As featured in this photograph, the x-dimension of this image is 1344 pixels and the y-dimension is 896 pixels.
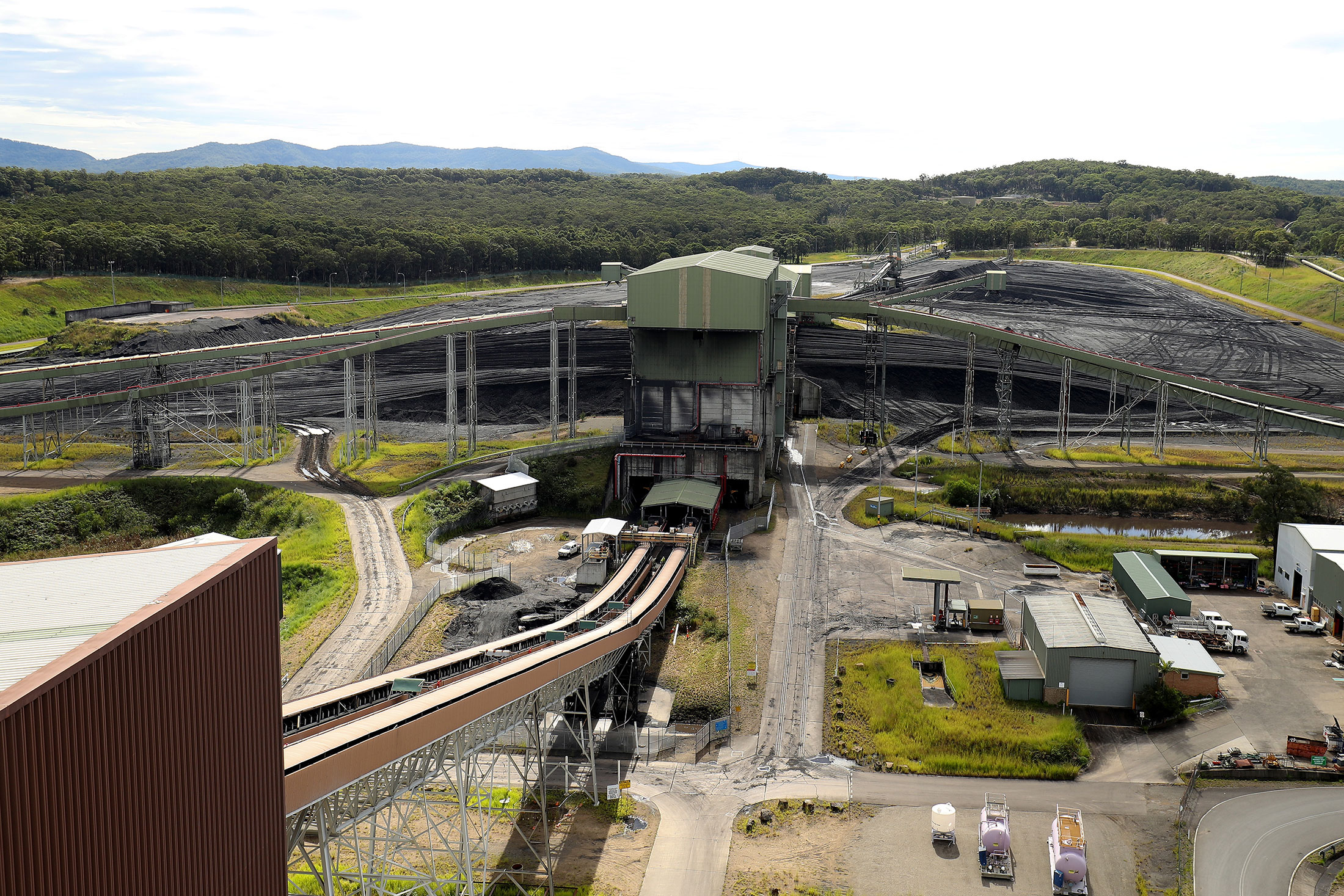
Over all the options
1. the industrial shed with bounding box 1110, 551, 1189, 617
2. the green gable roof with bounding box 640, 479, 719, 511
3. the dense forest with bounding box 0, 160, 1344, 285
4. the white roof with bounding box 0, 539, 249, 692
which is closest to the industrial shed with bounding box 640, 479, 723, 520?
the green gable roof with bounding box 640, 479, 719, 511

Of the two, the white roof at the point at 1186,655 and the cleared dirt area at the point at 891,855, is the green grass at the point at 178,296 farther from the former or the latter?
the white roof at the point at 1186,655

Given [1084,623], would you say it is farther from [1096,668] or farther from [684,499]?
[684,499]

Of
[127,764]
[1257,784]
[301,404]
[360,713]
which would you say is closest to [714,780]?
[360,713]

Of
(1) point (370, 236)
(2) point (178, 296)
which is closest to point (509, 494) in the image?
Answer: (2) point (178, 296)

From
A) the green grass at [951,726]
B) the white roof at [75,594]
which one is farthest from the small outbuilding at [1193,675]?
the white roof at [75,594]

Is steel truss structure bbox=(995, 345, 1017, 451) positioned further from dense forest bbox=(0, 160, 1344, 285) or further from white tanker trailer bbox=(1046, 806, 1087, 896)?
dense forest bbox=(0, 160, 1344, 285)

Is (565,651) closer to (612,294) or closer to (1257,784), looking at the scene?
(1257,784)
